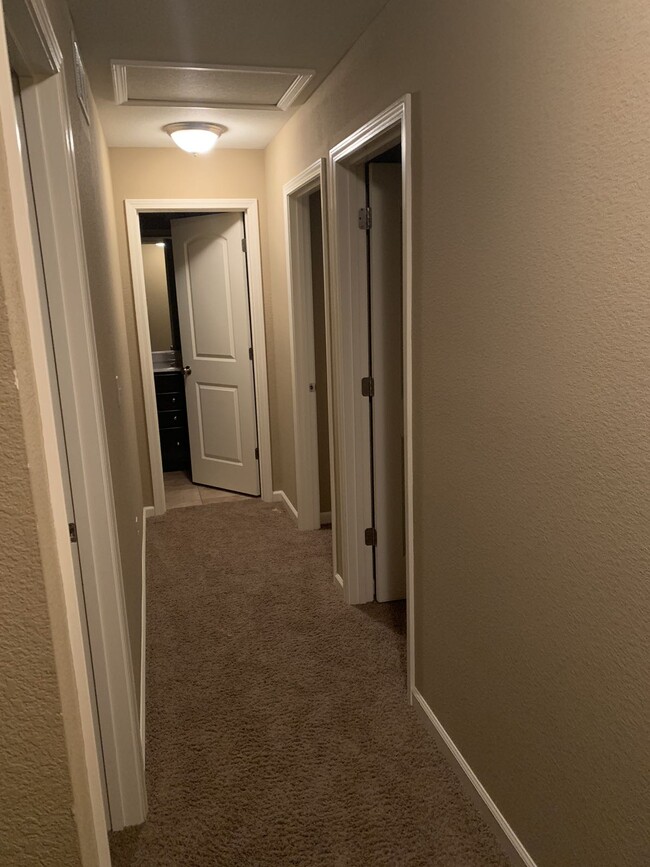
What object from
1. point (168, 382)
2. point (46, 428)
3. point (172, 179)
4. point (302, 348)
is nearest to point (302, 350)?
point (302, 348)

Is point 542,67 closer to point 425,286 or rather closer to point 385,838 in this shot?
point 425,286

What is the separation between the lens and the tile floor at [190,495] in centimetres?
480

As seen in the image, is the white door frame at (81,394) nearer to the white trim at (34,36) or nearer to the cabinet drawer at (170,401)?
the white trim at (34,36)

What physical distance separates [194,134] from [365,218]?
1.34 meters

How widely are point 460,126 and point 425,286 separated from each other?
459mm

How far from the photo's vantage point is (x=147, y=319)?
4.29 metres

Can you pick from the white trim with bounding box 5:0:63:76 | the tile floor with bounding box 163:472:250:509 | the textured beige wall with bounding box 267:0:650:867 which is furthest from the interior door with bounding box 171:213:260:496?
the white trim with bounding box 5:0:63:76

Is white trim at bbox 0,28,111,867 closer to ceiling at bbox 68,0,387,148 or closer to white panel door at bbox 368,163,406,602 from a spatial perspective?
ceiling at bbox 68,0,387,148

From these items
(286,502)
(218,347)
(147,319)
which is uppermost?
(147,319)

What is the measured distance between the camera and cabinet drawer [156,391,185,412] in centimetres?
551

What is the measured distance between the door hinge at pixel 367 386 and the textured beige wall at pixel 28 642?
2229mm

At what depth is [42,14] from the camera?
1.28 metres

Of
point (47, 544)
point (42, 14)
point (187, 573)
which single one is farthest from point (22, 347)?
point (187, 573)

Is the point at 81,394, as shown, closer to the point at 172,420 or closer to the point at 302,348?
the point at 302,348
